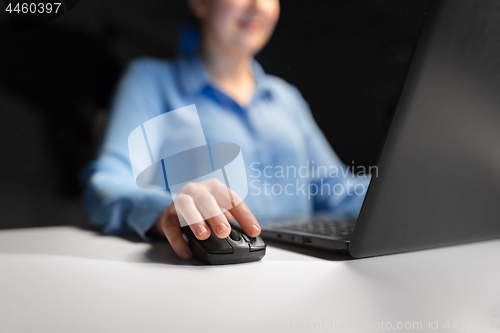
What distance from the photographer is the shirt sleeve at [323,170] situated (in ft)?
2.88

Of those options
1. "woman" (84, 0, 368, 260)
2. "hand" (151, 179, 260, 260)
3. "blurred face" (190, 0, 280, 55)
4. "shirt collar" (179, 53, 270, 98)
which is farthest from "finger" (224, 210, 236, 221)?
"blurred face" (190, 0, 280, 55)

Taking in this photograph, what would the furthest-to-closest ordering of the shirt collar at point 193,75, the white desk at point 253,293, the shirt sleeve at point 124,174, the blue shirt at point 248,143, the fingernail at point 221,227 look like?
the shirt collar at point 193,75, the blue shirt at point 248,143, the shirt sleeve at point 124,174, the fingernail at point 221,227, the white desk at point 253,293

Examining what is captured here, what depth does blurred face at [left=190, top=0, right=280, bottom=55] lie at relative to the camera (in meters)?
0.88

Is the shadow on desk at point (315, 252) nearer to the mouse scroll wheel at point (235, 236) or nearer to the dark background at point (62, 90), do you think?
the mouse scroll wheel at point (235, 236)

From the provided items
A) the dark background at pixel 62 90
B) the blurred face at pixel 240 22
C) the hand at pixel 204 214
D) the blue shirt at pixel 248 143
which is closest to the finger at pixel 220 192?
the hand at pixel 204 214

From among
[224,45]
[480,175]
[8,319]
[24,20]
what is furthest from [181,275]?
[224,45]

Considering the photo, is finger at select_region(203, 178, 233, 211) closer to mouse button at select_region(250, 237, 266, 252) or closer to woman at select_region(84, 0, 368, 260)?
mouse button at select_region(250, 237, 266, 252)

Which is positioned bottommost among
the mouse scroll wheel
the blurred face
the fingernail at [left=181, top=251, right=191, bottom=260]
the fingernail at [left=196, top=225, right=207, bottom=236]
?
the fingernail at [left=181, top=251, right=191, bottom=260]

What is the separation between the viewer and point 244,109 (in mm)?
888

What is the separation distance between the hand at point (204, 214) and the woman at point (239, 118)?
0.19m

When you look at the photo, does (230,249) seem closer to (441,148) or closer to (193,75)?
(441,148)

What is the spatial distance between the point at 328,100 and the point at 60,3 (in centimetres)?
78

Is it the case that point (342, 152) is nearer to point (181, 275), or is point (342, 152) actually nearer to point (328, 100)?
point (328, 100)

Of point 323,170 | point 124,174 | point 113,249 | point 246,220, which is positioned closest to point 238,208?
point 246,220
